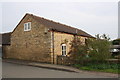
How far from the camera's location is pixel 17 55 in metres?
20.6

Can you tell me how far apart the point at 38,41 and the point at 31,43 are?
1558mm

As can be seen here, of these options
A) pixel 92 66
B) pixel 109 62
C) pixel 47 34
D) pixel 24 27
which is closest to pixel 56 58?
pixel 47 34

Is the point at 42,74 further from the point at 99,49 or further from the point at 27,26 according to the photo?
the point at 27,26

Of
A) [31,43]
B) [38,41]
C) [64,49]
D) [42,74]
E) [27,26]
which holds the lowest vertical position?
[42,74]

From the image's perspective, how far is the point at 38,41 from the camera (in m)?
17.4

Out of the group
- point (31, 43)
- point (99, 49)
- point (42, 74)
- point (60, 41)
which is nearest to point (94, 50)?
point (99, 49)

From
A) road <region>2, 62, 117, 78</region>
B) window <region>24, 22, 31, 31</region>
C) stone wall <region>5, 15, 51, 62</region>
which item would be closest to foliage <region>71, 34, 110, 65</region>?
road <region>2, 62, 117, 78</region>

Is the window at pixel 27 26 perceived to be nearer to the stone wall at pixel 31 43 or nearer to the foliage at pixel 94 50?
the stone wall at pixel 31 43

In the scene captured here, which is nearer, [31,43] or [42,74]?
[42,74]

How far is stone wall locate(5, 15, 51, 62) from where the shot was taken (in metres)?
16.5

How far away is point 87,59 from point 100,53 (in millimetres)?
1620

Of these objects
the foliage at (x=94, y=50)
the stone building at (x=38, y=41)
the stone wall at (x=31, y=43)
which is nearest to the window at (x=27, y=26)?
the stone building at (x=38, y=41)

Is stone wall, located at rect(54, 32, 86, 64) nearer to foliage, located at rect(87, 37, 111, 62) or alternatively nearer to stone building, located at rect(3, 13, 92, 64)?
stone building, located at rect(3, 13, 92, 64)

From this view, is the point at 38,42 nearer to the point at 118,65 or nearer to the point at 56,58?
the point at 56,58
